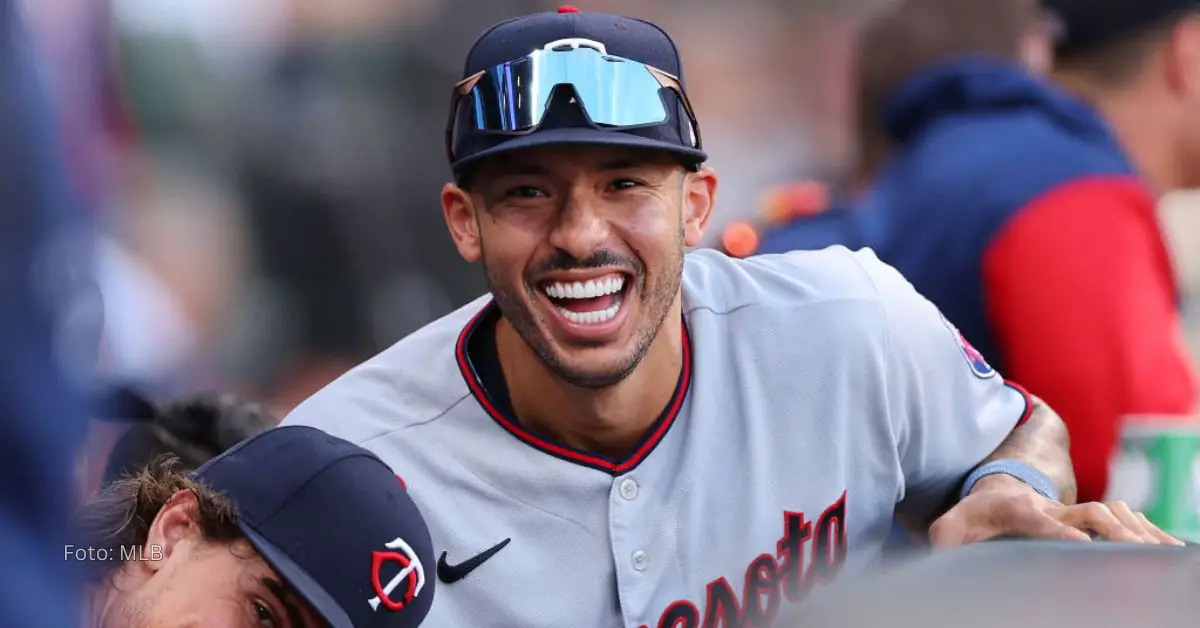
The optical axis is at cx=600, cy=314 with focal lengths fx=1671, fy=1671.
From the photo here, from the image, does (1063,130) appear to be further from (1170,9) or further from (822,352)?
(822,352)

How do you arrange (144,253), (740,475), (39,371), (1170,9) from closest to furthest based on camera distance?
1. (39,371)
2. (740,475)
3. (1170,9)
4. (144,253)

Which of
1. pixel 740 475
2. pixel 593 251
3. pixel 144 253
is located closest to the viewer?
pixel 593 251

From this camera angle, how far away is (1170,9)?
444 cm

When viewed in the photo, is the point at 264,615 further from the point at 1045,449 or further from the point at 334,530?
the point at 1045,449

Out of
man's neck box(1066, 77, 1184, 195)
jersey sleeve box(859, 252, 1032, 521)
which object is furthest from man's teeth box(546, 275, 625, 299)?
man's neck box(1066, 77, 1184, 195)

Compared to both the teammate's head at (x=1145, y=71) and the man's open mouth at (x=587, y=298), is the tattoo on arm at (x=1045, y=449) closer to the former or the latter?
the man's open mouth at (x=587, y=298)

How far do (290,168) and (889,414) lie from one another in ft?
11.1

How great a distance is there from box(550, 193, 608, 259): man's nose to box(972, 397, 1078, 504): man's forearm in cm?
90

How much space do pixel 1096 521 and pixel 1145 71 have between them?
228 cm

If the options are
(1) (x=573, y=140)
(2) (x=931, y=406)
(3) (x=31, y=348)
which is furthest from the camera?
(2) (x=931, y=406)

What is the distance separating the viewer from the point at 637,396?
3193 mm

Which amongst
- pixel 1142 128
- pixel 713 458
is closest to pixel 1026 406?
pixel 713 458

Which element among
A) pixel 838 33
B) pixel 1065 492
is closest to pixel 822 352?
pixel 1065 492

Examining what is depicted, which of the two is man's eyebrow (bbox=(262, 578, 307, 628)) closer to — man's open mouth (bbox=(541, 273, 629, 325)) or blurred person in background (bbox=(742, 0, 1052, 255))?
man's open mouth (bbox=(541, 273, 629, 325))
